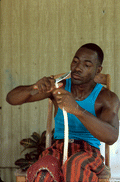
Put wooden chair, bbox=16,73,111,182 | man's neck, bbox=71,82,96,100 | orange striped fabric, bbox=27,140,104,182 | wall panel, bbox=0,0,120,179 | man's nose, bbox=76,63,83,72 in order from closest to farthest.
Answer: orange striped fabric, bbox=27,140,104,182
wooden chair, bbox=16,73,111,182
man's nose, bbox=76,63,83,72
man's neck, bbox=71,82,96,100
wall panel, bbox=0,0,120,179

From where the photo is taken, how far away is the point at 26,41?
10.7 ft

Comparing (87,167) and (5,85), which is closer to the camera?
(87,167)

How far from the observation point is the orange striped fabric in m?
1.42

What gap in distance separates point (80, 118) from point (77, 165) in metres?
0.29

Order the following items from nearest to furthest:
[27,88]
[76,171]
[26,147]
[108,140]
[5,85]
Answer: [76,171] < [108,140] < [27,88] < [26,147] < [5,85]

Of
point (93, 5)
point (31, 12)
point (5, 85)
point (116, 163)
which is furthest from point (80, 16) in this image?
point (116, 163)

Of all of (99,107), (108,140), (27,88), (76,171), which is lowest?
(76,171)

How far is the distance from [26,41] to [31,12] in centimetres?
40

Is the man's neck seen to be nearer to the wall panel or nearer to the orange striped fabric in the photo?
the orange striped fabric

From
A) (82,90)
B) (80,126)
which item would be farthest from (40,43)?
(80,126)

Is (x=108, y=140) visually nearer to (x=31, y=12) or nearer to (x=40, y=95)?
(x=40, y=95)

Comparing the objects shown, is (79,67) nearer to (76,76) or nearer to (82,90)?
(76,76)

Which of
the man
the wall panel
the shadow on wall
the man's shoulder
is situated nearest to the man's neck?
the man

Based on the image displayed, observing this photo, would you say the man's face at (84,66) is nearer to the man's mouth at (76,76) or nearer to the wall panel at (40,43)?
the man's mouth at (76,76)
